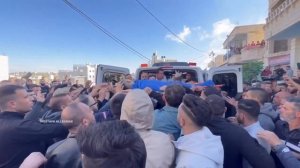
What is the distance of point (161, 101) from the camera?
4.99 metres

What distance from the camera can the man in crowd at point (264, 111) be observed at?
3767 mm

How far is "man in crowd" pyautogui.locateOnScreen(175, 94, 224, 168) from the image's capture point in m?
2.22

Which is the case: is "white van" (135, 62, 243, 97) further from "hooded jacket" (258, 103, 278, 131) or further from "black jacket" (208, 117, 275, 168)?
"black jacket" (208, 117, 275, 168)

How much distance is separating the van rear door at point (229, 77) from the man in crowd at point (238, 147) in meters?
4.16

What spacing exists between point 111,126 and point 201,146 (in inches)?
50.6

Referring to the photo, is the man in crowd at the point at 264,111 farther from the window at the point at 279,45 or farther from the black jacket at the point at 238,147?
the window at the point at 279,45

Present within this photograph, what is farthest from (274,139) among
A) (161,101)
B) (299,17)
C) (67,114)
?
(299,17)

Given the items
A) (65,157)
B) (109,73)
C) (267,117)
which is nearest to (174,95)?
(267,117)

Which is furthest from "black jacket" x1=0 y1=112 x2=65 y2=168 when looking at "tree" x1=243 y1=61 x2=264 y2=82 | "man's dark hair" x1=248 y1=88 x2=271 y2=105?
"tree" x1=243 y1=61 x2=264 y2=82

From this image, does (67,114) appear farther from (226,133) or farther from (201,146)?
(226,133)

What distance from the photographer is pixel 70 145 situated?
227 centimetres

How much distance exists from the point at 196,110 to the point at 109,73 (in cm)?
551

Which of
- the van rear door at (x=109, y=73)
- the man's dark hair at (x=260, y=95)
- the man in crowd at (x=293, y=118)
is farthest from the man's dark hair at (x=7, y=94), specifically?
the van rear door at (x=109, y=73)

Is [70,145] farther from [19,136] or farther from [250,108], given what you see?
[250,108]
